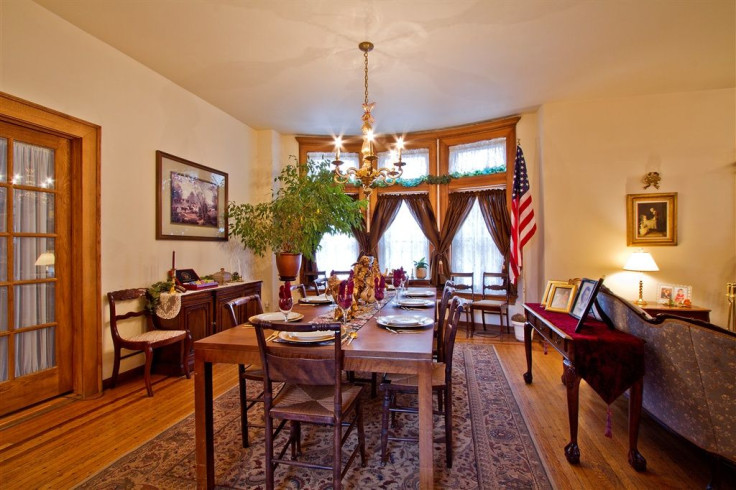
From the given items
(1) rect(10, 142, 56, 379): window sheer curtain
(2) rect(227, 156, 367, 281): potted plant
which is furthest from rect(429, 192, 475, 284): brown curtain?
(1) rect(10, 142, 56, 379): window sheer curtain

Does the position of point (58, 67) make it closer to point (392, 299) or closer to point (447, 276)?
point (392, 299)

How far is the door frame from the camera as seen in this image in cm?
313

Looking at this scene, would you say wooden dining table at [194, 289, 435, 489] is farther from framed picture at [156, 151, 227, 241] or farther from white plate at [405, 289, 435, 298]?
framed picture at [156, 151, 227, 241]

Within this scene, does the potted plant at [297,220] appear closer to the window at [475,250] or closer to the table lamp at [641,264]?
the window at [475,250]

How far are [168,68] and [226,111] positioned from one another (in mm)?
1255

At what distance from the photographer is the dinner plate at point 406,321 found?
7.20 ft

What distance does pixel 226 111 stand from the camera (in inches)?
200

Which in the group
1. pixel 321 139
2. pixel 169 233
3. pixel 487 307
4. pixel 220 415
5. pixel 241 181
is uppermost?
pixel 321 139

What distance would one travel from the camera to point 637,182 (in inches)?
181

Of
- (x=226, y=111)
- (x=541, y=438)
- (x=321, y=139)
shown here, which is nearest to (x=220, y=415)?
(x=541, y=438)

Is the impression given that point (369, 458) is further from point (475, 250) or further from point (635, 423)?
point (475, 250)

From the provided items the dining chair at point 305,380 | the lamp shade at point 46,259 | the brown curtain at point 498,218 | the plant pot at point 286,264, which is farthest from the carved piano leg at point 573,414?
the lamp shade at point 46,259

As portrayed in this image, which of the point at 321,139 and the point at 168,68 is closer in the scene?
the point at 168,68

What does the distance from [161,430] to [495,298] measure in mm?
4534
